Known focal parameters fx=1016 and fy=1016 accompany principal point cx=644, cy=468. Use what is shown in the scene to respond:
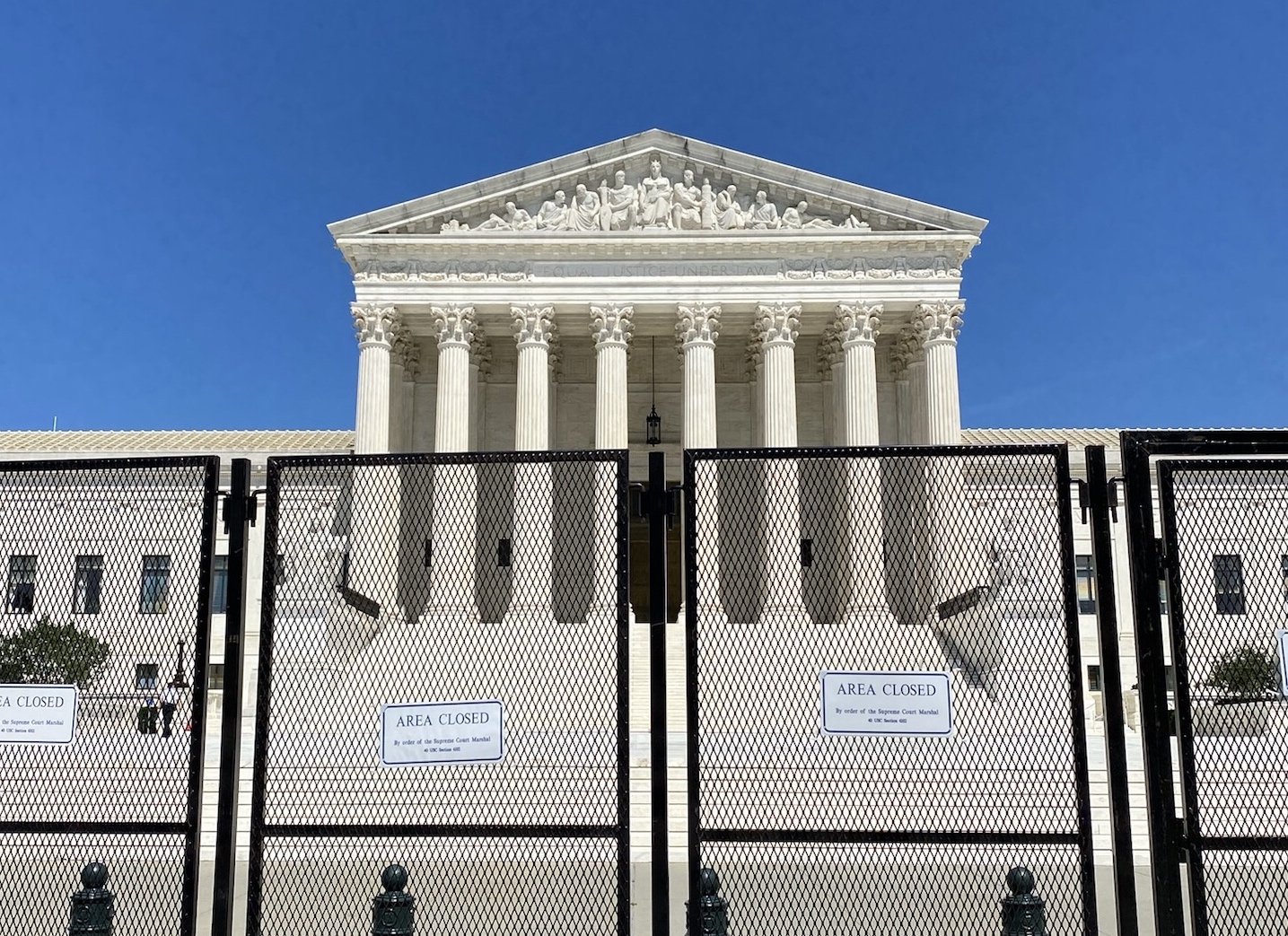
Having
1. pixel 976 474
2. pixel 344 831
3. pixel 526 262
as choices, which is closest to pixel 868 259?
pixel 526 262

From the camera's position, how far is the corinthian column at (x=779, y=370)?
33719 mm

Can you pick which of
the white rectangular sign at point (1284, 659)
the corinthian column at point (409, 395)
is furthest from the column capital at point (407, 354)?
the white rectangular sign at point (1284, 659)

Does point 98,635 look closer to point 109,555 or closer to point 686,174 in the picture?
point 109,555

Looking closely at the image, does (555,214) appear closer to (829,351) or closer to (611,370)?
(611,370)

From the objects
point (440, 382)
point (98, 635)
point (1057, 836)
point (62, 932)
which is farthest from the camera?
point (440, 382)

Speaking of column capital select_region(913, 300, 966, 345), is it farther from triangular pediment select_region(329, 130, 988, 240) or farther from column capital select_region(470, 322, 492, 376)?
column capital select_region(470, 322, 492, 376)

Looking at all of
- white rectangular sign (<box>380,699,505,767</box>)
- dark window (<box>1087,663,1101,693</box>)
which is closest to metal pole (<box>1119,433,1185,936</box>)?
white rectangular sign (<box>380,699,505,767</box>)

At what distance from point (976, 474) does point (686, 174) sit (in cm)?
3092

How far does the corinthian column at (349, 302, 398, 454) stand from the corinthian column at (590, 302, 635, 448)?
700cm

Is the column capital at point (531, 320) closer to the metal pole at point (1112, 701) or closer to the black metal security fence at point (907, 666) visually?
the black metal security fence at point (907, 666)

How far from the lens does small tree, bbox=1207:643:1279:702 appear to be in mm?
6062

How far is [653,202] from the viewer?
35562 mm

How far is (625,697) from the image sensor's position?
590 cm

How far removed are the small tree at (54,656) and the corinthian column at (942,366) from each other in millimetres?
29930
